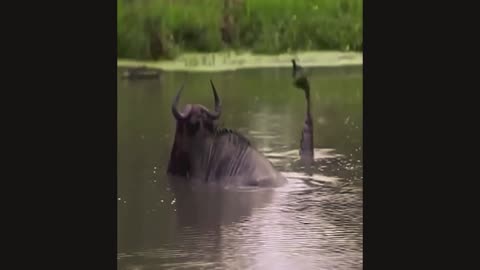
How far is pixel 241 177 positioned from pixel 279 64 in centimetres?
43

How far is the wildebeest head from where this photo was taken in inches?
147

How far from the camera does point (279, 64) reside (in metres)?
3.79

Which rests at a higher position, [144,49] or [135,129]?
[144,49]

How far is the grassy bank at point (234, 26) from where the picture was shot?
3.71 m

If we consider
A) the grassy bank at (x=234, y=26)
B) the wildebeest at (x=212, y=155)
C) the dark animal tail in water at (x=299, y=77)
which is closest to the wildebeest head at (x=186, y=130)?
the wildebeest at (x=212, y=155)

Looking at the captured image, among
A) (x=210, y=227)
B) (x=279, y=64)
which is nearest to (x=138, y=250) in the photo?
(x=210, y=227)

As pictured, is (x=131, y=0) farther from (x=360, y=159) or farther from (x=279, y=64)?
(x=360, y=159)

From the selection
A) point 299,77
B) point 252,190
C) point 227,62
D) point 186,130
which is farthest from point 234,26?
point 252,190

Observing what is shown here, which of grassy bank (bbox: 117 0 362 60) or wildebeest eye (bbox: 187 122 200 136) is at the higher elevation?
grassy bank (bbox: 117 0 362 60)

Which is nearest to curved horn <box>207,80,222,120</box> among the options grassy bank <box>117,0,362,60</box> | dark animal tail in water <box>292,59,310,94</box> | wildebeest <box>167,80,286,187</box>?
wildebeest <box>167,80,286,187</box>

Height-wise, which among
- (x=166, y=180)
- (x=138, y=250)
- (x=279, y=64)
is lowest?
(x=138, y=250)

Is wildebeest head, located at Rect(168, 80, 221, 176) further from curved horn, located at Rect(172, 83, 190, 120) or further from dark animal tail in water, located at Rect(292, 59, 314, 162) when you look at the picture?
A: dark animal tail in water, located at Rect(292, 59, 314, 162)

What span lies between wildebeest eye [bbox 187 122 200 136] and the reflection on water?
6cm

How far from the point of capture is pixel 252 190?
3.71 m
